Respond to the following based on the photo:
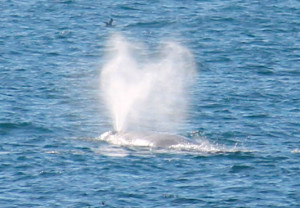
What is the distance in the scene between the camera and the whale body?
55.4 meters

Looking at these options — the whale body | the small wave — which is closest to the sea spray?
the whale body

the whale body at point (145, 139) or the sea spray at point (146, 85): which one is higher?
the whale body at point (145, 139)

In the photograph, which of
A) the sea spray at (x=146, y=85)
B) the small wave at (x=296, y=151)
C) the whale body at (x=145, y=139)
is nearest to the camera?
the small wave at (x=296, y=151)

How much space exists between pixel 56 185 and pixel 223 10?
53250mm

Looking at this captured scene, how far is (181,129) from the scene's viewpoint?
60906 millimetres

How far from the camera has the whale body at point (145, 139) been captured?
5544 centimetres

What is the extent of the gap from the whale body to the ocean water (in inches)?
27.8

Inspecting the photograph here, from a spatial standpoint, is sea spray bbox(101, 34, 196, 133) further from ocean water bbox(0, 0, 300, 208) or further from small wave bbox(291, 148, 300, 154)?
small wave bbox(291, 148, 300, 154)

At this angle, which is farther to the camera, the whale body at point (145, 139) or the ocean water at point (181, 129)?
the whale body at point (145, 139)

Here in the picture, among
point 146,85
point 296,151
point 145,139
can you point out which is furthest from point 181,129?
point 146,85

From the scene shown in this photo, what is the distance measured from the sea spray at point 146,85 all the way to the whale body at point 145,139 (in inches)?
108

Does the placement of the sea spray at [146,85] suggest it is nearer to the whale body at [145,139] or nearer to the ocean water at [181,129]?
the ocean water at [181,129]

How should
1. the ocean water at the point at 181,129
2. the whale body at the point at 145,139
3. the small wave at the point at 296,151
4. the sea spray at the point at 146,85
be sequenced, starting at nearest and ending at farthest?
the ocean water at the point at 181,129, the small wave at the point at 296,151, the whale body at the point at 145,139, the sea spray at the point at 146,85

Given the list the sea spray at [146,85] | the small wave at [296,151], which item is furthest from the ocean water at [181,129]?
the sea spray at [146,85]
